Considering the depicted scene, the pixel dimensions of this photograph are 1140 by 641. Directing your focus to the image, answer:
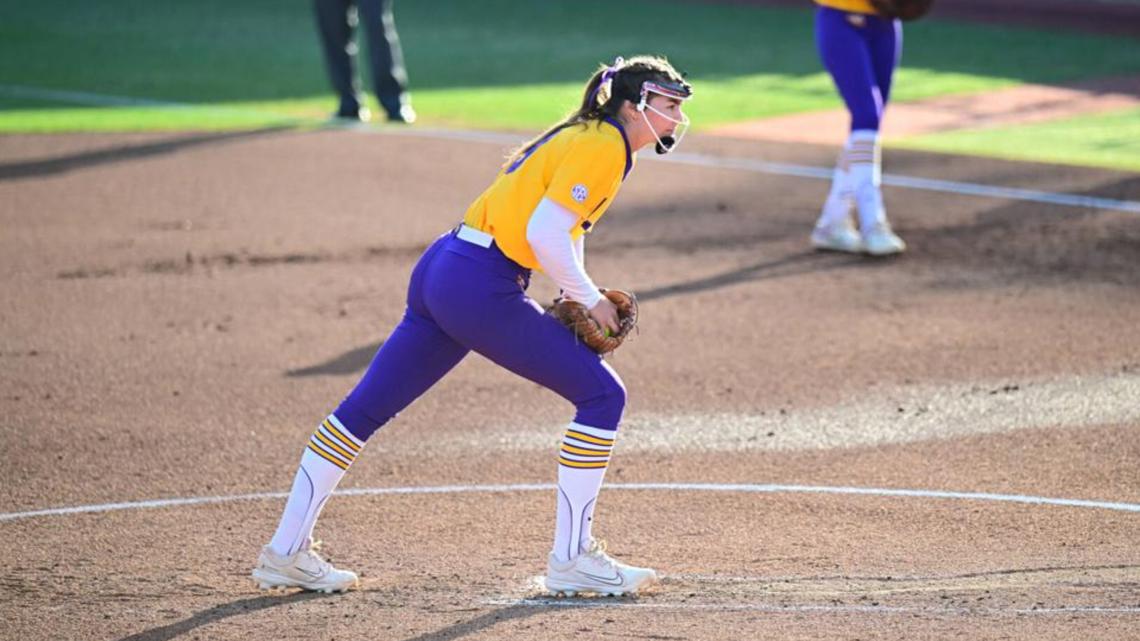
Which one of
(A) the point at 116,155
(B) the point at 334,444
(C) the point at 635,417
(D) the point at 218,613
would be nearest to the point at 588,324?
(B) the point at 334,444

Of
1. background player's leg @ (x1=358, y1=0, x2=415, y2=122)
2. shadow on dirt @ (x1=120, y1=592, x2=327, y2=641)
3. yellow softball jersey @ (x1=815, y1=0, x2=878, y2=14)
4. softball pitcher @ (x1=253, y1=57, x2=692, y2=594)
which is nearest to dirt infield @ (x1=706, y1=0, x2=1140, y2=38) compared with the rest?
background player's leg @ (x1=358, y1=0, x2=415, y2=122)

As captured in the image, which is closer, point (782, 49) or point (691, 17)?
point (782, 49)

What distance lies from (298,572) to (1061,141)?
1088 cm

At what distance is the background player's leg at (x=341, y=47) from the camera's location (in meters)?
15.8

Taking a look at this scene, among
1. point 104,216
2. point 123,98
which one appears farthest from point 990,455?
point 123,98

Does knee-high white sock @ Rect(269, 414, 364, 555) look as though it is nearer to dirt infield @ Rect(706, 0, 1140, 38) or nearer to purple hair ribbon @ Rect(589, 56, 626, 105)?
purple hair ribbon @ Rect(589, 56, 626, 105)

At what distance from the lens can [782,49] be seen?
20.3 m

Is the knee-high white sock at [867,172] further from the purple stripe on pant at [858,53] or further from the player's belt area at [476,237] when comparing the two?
the player's belt area at [476,237]

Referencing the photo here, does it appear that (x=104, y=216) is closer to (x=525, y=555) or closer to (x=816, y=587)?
(x=525, y=555)

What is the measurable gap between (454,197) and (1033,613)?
7918mm

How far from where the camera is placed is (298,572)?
5.77 metres

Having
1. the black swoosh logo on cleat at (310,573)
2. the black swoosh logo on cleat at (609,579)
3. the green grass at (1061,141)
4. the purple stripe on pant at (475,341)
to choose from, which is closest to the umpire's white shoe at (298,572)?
the black swoosh logo on cleat at (310,573)

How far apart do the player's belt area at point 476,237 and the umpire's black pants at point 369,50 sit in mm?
10127

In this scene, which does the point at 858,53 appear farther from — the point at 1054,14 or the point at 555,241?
the point at 1054,14
